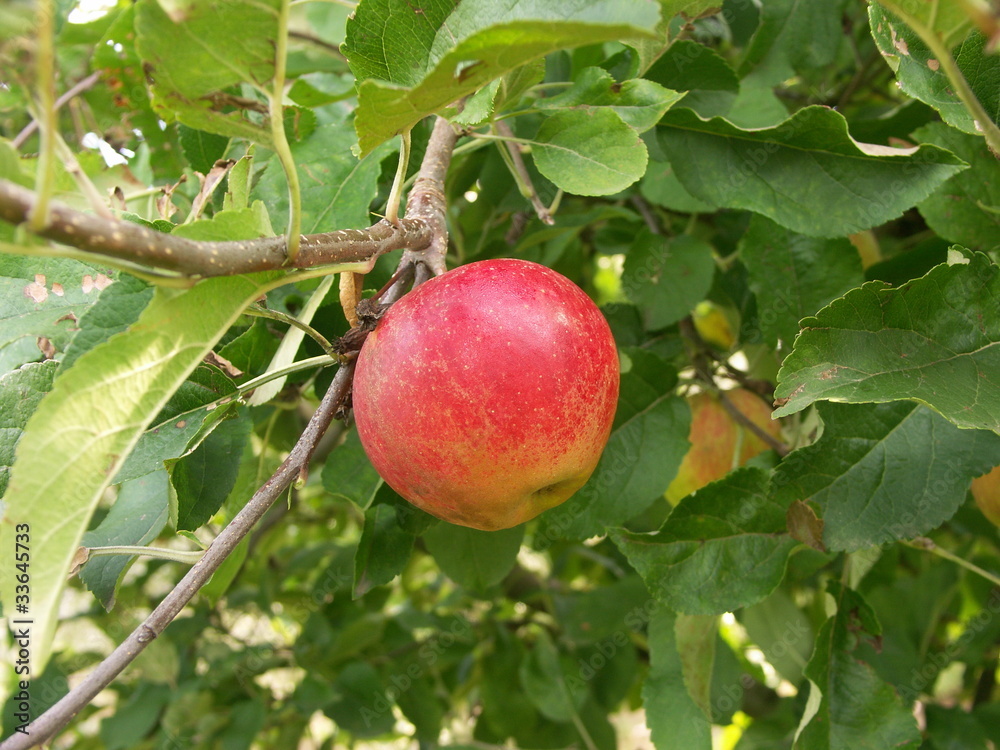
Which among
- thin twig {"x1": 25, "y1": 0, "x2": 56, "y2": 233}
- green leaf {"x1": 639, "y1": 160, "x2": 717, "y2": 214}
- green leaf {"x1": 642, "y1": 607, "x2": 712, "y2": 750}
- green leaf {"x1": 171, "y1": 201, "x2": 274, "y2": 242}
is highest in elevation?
thin twig {"x1": 25, "y1": 0, "x2": 56, "y2": 233}

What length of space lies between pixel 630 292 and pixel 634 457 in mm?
322

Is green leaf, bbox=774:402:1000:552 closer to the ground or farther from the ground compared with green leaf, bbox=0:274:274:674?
closer to the ground

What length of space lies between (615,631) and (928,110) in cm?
129

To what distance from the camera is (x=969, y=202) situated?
104 centimetres

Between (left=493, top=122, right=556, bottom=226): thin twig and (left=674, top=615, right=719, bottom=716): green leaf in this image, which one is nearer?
(left=493, top=122, right=556, bottom=226): thin twig

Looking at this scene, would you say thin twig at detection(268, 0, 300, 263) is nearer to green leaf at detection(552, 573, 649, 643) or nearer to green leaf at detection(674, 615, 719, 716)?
green leaf at detection(674, 615, 719, 716)

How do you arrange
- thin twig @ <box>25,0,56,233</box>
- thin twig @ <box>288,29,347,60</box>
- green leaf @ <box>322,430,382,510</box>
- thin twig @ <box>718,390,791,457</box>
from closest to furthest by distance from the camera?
thin twig @ <box>25,0,56,233</box> → green leaf @ <box>322,430,382,510</box> → thin twig @ <box>718,390,791,457</box> → thin twig @ <box>288,29,347,60</box>

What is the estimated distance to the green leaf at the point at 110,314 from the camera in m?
0.74

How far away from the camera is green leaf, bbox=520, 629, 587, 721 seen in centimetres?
174

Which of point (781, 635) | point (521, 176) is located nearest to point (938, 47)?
point (521, 176)

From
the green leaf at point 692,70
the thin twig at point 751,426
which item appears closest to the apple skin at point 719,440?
the thin twig at point 751,426

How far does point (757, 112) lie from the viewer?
1268 mm

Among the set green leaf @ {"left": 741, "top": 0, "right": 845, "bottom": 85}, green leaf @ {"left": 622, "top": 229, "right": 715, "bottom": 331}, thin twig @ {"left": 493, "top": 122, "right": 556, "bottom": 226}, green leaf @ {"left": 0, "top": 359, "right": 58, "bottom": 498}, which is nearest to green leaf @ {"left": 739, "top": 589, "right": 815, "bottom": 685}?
green leaf @ {"left": 622, "top": 229, "right": 715, "bottom": 331}

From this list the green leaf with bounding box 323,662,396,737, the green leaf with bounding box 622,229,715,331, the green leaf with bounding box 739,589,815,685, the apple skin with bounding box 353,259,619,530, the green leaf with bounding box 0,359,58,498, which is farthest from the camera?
the green leaf with bounding box 323,662,396,737
